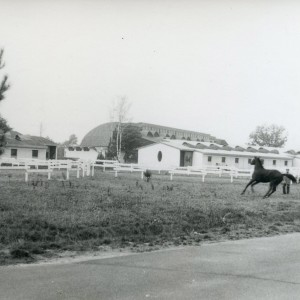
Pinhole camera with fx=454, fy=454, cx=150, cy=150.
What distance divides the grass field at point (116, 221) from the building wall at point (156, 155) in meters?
39.3

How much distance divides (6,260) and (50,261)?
649 millimetres

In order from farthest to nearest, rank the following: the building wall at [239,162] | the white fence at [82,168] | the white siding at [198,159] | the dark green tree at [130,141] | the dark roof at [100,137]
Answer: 1. the dark roof at [100,137]
2. the dark green tree at [130,141]
3. the building wall at [239,162]
4. the white siding at [198,159]
5. the white fence at [82,168]

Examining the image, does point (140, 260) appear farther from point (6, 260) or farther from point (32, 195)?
point (32, 195)

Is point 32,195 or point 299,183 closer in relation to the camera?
point 32,195

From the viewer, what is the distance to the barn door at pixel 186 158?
54703 mm

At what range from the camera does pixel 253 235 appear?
997 cm

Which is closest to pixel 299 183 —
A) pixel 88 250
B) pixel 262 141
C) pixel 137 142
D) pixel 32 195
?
pixel 32 195

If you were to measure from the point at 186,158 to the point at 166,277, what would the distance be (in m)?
49.2

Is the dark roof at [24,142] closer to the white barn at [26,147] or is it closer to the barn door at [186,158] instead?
the white barn at [26,147]

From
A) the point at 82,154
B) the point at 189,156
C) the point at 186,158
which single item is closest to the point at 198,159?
the point at 189,156

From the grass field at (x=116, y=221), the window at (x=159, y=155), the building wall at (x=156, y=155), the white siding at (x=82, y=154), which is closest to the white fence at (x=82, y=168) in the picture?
the grass field at (x=116, y=221)

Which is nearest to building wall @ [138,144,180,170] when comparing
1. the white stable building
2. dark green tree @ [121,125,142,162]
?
the white stable building

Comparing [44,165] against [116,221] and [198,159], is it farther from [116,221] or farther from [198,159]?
[198,159]

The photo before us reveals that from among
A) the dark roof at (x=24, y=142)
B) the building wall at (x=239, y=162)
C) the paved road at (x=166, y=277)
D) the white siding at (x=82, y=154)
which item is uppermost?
the dark roof at (x=24, y=142)
